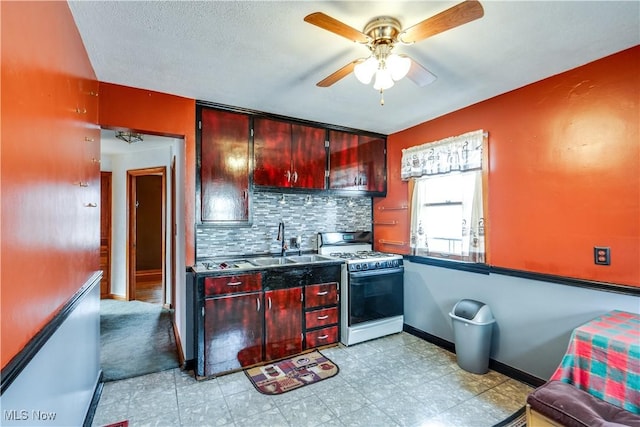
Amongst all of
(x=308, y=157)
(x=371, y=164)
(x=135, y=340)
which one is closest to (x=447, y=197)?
(x=371, y=164)

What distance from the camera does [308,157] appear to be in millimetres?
3475

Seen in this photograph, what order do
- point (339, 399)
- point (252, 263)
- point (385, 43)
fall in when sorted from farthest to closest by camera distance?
point (252, 263)
point (339, 399)
point (385, 43)

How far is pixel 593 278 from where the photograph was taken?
216 cm

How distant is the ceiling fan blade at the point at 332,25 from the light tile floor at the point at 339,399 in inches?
91.7

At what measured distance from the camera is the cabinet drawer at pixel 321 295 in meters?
3.09

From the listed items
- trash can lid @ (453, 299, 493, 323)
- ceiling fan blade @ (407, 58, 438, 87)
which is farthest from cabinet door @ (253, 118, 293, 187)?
trash can lid @ (453, 299, 493, 323)

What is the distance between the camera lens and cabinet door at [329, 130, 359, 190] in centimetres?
364

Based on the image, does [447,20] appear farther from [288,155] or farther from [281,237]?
[281,237]

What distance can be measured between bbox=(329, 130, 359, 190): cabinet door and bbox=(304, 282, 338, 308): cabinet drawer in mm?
A: 1158

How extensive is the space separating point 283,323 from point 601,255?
2.54 metres

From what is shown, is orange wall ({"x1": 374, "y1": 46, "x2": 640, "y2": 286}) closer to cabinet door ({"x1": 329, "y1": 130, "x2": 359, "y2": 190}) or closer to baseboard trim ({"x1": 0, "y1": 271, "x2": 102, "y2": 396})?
cabinet door ({"x1": 329, "y1": 130, "x2": 359, "y2": 190})

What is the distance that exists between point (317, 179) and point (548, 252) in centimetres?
224

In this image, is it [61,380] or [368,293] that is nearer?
[61,380]

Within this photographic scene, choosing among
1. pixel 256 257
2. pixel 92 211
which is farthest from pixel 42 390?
pixel 256 257
